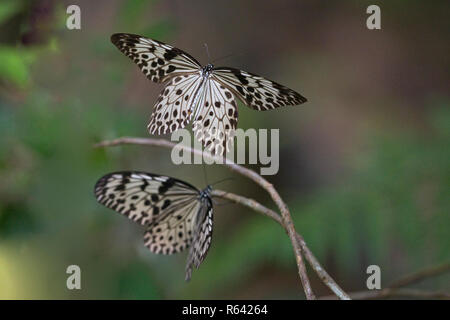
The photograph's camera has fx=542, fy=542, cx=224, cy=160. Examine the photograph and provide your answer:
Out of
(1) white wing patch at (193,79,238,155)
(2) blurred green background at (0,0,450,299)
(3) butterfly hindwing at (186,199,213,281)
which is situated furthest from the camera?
(2) blurred green background at (0,0,450,299)

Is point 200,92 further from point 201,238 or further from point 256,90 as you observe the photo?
point 201,238

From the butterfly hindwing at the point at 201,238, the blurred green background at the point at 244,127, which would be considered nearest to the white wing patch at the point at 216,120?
the butterfly hindwing at the point at 201,238

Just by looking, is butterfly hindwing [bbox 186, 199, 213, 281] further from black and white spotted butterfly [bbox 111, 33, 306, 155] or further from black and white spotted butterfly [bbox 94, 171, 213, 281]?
black and white spotted butterfly [bbox 111, 33, 306, 155]

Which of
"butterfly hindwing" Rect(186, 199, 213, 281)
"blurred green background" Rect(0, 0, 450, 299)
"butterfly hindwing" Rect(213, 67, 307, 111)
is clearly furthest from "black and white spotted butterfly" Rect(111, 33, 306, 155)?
"blurred green background" Rect(0, 0, 450, 299)

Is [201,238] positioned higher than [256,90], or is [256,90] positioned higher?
[256,90]

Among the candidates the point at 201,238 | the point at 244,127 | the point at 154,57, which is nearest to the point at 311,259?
the point at 201,238

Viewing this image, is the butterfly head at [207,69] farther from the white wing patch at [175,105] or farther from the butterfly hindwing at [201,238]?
the butterfly hindwing at [201,238]
